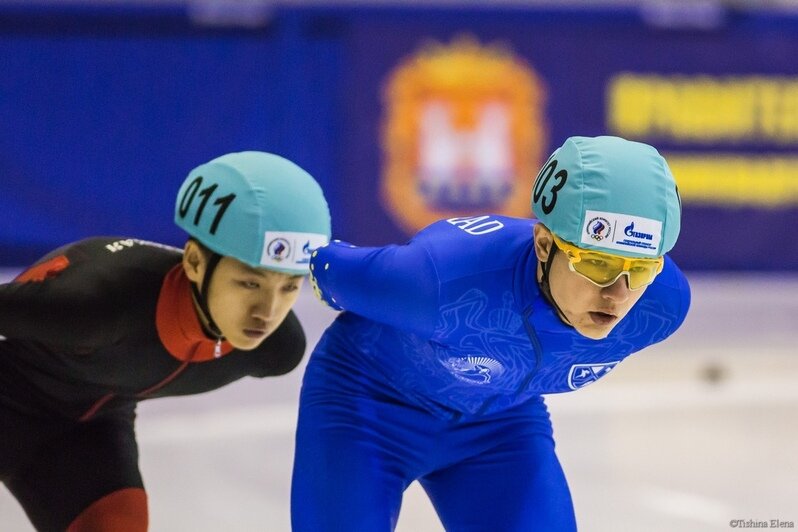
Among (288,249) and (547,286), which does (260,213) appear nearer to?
(288,249)

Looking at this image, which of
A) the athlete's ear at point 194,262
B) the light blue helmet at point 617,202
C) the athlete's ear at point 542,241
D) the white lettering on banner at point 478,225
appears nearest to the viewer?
the light blue helmet at point 617,202

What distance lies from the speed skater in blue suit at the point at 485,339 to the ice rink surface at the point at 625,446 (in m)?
0.94

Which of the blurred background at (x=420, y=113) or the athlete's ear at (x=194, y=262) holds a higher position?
the athlete's ear at (x=194, y=262)

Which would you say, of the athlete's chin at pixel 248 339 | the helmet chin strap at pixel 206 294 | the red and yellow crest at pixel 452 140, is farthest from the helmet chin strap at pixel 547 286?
the red and yellow crest at pixel 452 140

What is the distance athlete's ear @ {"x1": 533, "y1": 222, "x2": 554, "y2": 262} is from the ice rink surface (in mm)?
1450

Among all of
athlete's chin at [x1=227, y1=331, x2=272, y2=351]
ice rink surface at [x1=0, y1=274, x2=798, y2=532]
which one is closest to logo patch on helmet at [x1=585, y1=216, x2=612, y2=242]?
athlete's chin at [x1=227, y1=331, x2=272, y2=351]

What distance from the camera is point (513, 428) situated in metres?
3.05

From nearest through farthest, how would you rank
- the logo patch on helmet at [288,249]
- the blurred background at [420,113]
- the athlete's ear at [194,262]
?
the logo patch on helmet at [288,249] < the athlete's ear at [194,262] < the blurred background at [420,113]

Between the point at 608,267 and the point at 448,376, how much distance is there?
52 cm

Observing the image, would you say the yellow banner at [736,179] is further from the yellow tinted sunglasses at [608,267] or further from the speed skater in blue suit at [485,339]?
the yellow tinted sunglasses at [608,267]

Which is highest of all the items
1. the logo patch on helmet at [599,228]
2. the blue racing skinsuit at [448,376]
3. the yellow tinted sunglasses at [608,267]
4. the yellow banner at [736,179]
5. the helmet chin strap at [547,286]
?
the logo patch on helmet at [599,228]

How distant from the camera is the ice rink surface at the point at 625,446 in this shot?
3.97m

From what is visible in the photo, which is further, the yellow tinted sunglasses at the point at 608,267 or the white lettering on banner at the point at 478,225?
the white lettering on banner at the point at 478,225

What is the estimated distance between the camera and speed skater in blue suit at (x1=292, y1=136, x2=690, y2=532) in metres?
2.54
